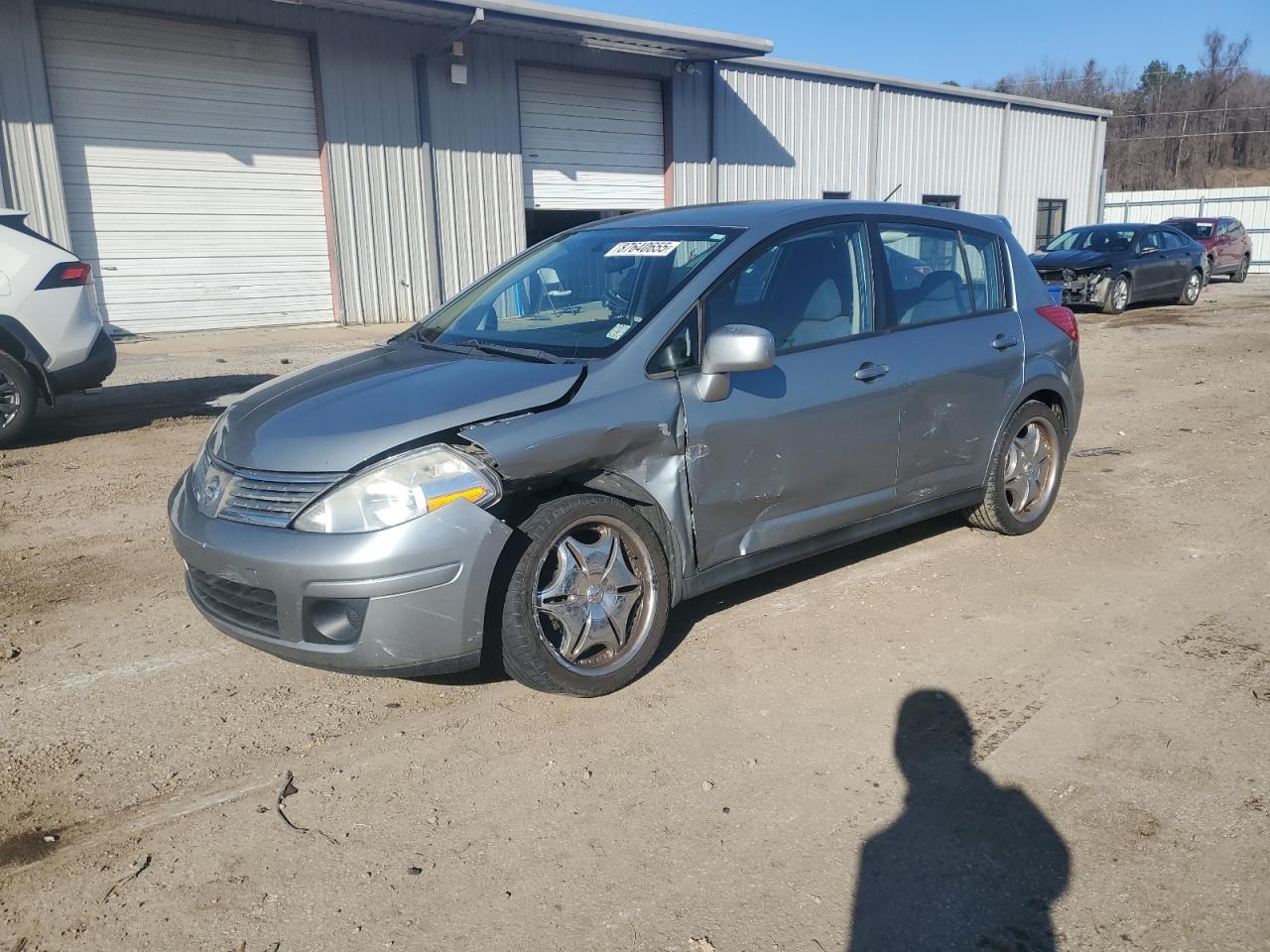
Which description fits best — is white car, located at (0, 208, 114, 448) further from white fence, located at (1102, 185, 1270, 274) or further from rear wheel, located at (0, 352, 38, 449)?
white fence, located at (1102, 185, 1270, 274)

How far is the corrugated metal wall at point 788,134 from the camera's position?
19938mm

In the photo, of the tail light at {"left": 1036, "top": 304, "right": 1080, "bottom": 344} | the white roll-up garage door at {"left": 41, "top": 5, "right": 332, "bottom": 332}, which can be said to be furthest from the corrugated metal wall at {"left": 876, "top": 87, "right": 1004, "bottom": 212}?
the tail light at {"left": 1036, "top": 304, "right": 1080, "bottom": 344}

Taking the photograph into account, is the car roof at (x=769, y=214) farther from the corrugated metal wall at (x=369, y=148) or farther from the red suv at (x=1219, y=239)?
the red suv at (x=1219, y=239)

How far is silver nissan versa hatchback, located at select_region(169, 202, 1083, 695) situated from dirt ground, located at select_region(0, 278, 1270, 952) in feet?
1.17

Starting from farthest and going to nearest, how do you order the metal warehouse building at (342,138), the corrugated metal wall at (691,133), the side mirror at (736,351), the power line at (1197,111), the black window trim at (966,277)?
the power line at (1197,111), the corrugated metal wall at (691,133), the metal warehouse building at (342,138), the black window trim at (966,277), the side mirror at (736,351)

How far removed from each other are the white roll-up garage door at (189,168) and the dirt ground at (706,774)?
986 cm

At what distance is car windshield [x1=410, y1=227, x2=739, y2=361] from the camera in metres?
3.96

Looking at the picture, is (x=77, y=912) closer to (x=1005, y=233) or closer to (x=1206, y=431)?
(x=1005, y=233)

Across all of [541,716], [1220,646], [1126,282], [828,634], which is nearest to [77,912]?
[541,716]

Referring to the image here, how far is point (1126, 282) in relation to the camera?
17.5 m

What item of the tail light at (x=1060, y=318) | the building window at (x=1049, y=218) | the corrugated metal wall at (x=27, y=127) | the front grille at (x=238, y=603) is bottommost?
the front grille at (x=238, y=603)

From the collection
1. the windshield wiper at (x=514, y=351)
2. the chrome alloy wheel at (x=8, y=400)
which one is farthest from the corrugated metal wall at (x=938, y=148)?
the windshield wiper at (x=514, y=351)

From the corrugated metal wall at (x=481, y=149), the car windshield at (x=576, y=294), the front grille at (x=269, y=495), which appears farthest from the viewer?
the corrugated metal wall at (x=481, y=149)

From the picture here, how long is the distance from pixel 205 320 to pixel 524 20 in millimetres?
6637
